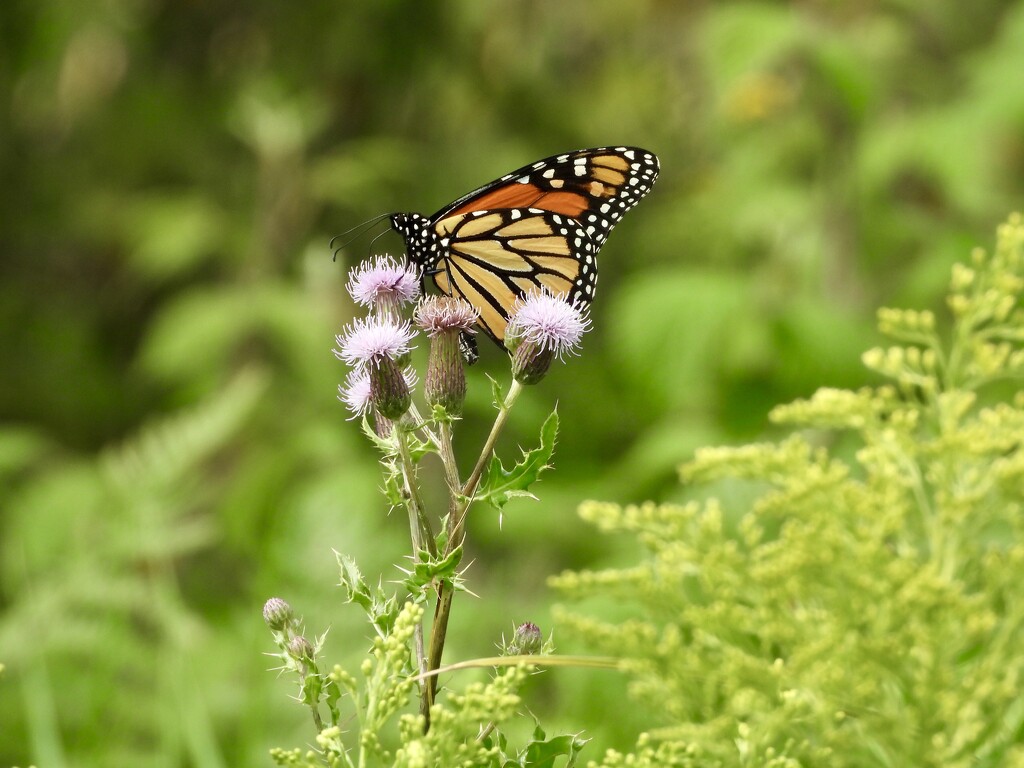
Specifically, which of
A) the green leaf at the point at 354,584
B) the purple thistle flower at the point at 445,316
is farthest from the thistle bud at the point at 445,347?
the green leaf at the point at 354,584

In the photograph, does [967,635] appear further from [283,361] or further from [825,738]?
[283,361]

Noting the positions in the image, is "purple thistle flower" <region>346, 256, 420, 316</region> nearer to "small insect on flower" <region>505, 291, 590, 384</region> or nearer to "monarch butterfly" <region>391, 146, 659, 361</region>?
"small insect on flower" <region>505, 291, 590, 384</region>

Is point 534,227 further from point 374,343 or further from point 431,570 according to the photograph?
point 431,570

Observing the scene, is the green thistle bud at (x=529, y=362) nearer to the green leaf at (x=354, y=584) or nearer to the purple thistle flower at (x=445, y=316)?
the purple thistle flower at (x=445, y=316)

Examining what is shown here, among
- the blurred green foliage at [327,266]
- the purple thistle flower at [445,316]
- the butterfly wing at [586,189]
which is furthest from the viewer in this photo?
the blurred green foliage at [327,266]

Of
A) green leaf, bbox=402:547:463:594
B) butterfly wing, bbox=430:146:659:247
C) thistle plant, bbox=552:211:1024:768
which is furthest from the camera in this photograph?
butterfly wing, bbox=430:146:659:247

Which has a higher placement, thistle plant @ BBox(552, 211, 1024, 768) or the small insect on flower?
the small insect on flower

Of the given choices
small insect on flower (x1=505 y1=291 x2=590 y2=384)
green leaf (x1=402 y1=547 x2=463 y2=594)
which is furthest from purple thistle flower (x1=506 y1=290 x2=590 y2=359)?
green leaf (x1=402 y1=547 x2=463 y2=594)
